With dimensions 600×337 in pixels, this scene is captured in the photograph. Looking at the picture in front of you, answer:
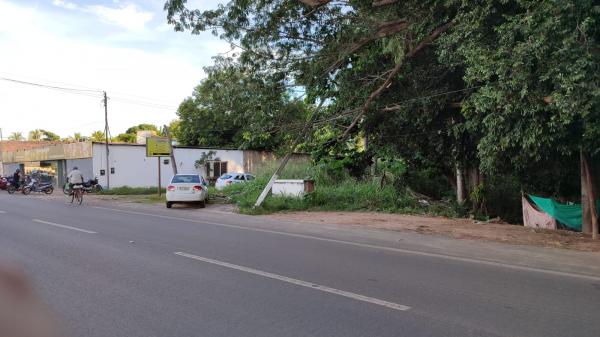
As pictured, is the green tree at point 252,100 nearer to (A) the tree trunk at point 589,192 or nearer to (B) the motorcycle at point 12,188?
(A) the tree trunk at point 589,192

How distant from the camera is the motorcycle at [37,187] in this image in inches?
1232

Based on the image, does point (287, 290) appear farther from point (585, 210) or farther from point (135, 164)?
point (135, 164)

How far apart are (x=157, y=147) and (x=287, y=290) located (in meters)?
21.1

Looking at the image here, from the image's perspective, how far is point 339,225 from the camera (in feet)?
44.6

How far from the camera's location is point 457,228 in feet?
41.4

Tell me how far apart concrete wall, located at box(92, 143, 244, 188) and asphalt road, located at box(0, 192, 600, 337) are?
2495cm

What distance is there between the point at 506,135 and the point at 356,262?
173 inches

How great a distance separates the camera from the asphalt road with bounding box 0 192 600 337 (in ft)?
16.1

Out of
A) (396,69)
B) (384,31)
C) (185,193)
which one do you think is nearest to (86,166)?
(185,193)

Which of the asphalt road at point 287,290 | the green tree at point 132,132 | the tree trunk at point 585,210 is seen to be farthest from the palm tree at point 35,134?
the tree trunk at point 585,210

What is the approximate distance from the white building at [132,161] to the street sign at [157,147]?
7.89m

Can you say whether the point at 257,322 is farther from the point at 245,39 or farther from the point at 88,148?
the point at 88,148

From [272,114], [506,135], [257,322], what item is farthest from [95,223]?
[506,135]

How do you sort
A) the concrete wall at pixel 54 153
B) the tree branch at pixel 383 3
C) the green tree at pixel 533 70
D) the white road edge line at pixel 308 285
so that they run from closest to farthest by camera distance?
the white road edge line at pixel 308 285 → the green tree at pixel 533 70 → the tree branch at pixel 383 3 → the concrete wall at pixel 54 153
